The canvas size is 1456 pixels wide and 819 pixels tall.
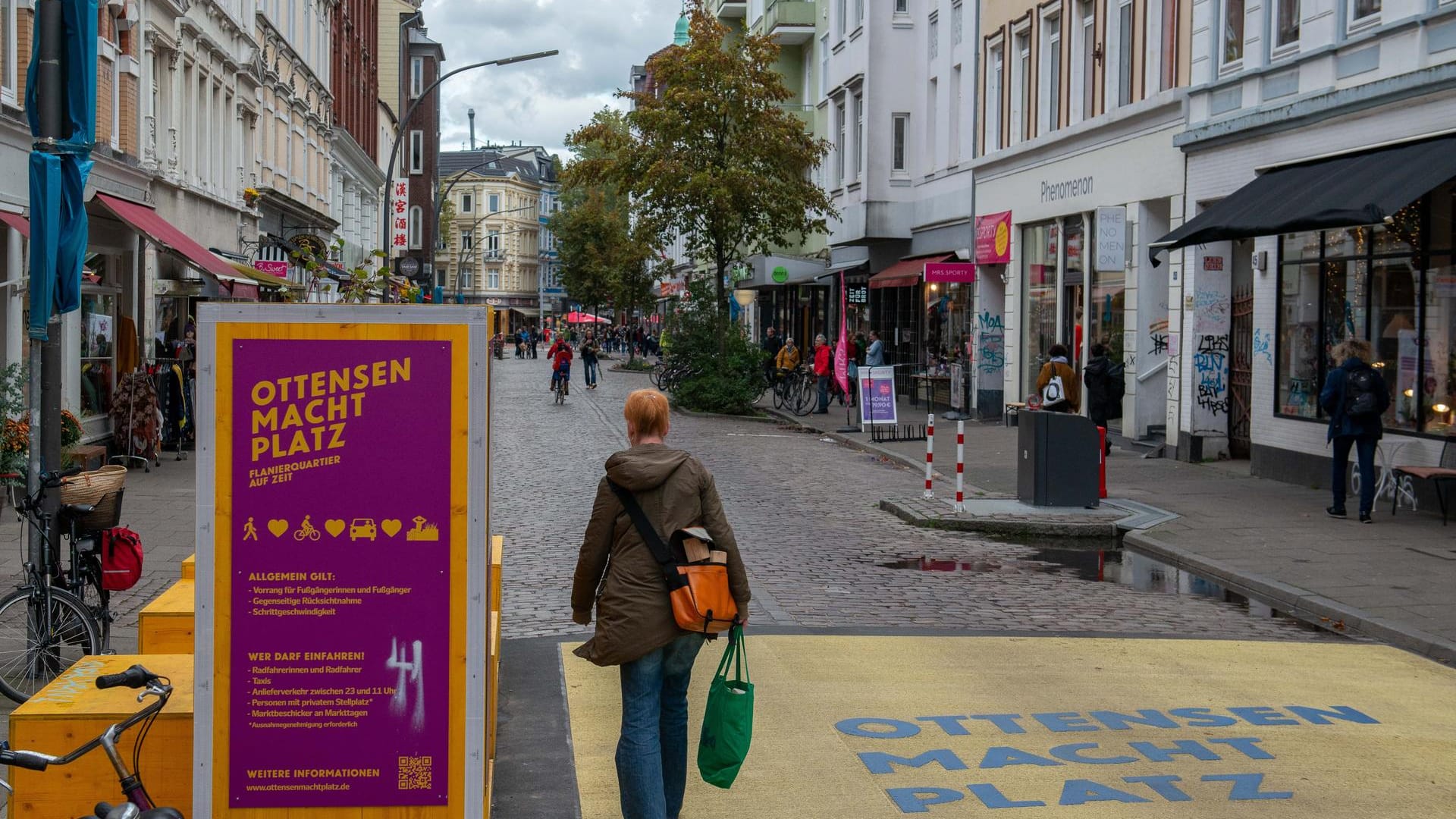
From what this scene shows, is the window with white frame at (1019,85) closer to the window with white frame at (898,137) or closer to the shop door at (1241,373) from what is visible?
the window with white frame at (898,137)

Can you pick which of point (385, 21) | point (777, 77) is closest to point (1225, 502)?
point (777, 77)

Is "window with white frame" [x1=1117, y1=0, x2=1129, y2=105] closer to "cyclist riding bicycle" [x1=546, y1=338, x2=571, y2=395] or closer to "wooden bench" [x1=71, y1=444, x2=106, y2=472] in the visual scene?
"cyclist riding bicycle" [x1=546, y1=338, x2=571, y2=395]

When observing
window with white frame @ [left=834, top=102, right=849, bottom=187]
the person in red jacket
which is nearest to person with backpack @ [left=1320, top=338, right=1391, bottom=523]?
the person in red jacket

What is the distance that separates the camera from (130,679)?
13.3 feet

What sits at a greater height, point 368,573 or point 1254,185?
point 1254,185

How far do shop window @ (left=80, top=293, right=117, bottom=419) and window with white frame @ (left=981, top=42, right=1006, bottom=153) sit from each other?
16.7 meters

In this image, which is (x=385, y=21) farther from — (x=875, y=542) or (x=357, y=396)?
(x=357, y=396)

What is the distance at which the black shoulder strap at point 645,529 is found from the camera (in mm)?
5172

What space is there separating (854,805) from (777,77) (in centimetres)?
2996

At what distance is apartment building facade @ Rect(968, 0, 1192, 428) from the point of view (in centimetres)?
2253

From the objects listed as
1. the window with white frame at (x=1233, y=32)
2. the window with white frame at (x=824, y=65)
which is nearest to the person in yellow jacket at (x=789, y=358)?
the window with white frame at (x=824, y=65)

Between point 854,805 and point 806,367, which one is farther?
Answer: point 806,367

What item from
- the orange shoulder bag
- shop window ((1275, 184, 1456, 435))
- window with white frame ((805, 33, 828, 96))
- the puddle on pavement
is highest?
window with white frame ((805, 33, 828, 96))

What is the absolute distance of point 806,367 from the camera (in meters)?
32.8
